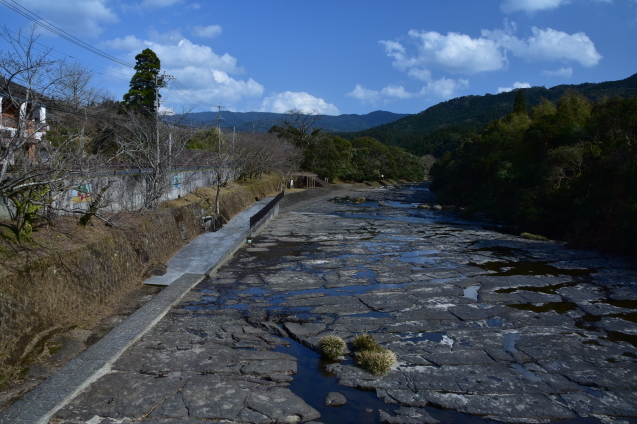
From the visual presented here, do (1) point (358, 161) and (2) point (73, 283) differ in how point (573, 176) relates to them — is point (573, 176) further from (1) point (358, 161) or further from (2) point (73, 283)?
(1) point (358, 161)

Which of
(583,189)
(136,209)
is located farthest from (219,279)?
(583,189)

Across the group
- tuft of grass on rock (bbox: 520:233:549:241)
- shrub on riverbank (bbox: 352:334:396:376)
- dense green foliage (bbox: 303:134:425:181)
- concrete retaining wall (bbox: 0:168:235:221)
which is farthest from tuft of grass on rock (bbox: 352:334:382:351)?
dense green foliage (bbox: 303:134:425:181)

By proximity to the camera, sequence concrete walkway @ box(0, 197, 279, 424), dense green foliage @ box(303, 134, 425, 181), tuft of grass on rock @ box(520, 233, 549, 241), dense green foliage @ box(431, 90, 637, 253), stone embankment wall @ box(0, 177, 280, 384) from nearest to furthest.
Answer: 1. concrete walkway @ box(0, 197, 279, 424)
2. stone embankment wall @ box(0, 177, 280, 384)
3. dense green foliage @ box(431, 90, 637, 253)
4. tuft of grass on rock @ box(520, 233, 549, 241)
5. dense green foliage @ box(303, 134, 425, 181)

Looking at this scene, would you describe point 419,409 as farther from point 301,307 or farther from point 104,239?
point 104,239

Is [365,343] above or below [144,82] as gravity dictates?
below

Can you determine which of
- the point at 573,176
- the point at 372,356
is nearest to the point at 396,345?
the point at 372,356

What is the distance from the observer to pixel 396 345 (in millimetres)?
9703

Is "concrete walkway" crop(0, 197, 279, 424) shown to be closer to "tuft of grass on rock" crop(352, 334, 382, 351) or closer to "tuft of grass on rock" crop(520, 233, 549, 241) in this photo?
"tuft of grass on rock" crop(352, 334, 382, 351)

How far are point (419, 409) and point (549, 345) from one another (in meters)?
4.23

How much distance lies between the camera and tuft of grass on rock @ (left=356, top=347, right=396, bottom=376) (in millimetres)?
8352

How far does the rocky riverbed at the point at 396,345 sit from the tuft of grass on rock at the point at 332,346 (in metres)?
0.20

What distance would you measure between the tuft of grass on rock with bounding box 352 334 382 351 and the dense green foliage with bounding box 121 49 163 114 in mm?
32841

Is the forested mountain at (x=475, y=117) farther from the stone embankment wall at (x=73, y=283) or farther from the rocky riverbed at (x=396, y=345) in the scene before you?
the stone embankment wall at (x=73, y=283)

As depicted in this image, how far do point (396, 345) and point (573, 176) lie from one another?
68.4 feet
